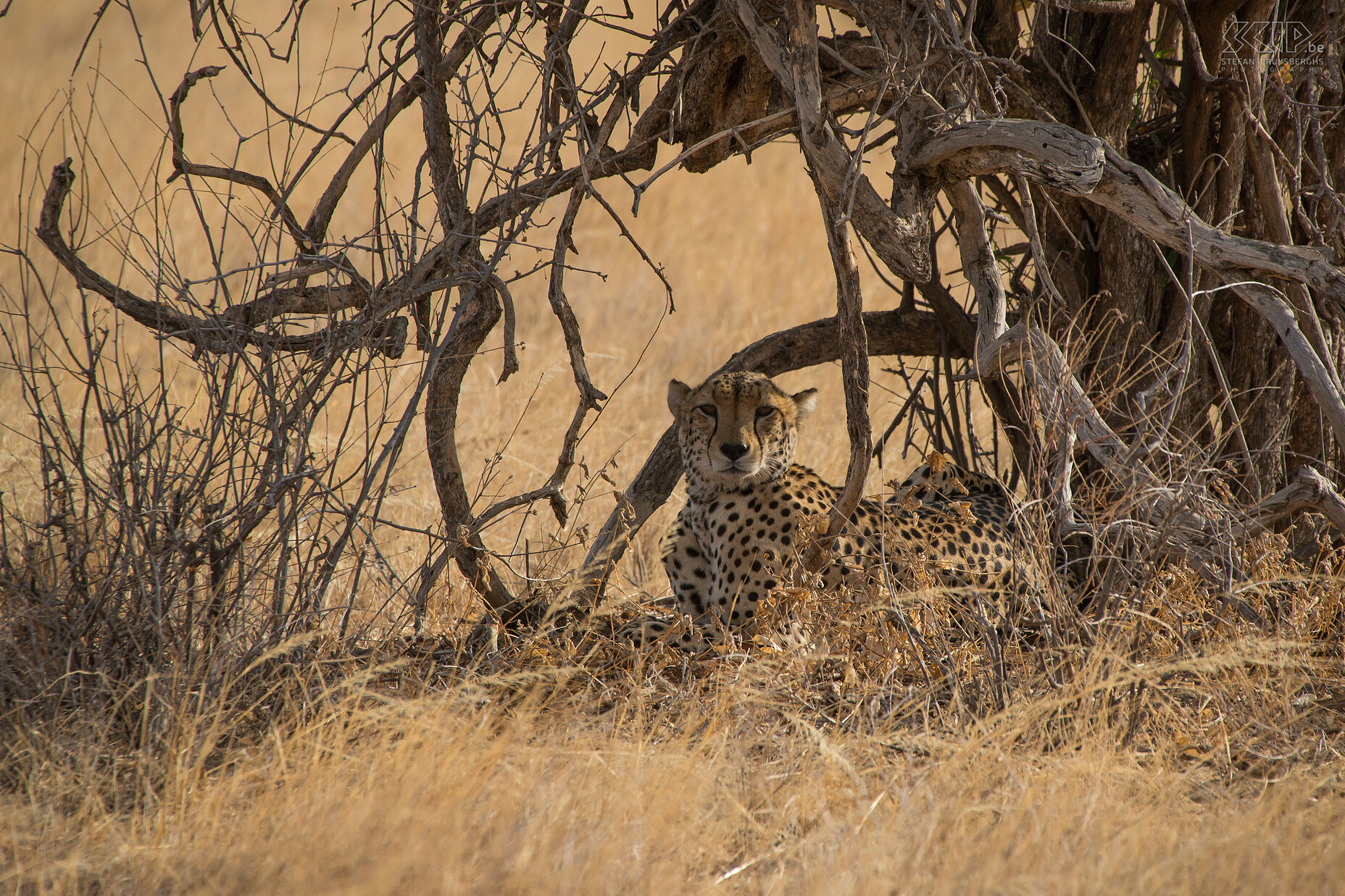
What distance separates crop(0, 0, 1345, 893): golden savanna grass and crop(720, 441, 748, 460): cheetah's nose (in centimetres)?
86

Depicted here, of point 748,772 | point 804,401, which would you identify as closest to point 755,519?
A: point 804,401

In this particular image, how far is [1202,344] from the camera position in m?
4.54

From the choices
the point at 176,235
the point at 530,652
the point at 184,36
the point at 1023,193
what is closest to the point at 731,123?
the point at 1023,193

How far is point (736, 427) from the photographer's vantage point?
424cm

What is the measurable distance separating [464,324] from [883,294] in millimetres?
6524

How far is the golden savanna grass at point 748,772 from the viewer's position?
87.0 inches

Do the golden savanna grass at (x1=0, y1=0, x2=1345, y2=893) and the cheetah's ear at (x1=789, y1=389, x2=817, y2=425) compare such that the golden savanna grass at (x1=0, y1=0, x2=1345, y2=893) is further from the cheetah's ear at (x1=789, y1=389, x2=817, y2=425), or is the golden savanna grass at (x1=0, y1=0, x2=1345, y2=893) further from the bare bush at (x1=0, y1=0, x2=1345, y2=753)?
the cheetah's ear at (x1=789, y1=389, x2=817, y2=425)

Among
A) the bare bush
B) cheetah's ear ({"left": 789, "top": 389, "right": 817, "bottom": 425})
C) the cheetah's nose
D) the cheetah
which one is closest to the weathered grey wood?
the bare bush

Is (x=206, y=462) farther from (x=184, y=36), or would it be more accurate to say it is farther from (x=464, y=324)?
(x=184, y=36)

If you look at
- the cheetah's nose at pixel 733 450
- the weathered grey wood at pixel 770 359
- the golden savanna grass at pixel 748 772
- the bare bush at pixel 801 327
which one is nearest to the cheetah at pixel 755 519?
the cheetah's nose at pixel 733 450

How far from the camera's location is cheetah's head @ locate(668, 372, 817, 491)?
423 cm

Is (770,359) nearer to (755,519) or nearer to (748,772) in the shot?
(755,519)

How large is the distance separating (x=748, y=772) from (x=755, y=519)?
1.59 m

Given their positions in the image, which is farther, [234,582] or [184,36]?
[184,36]
